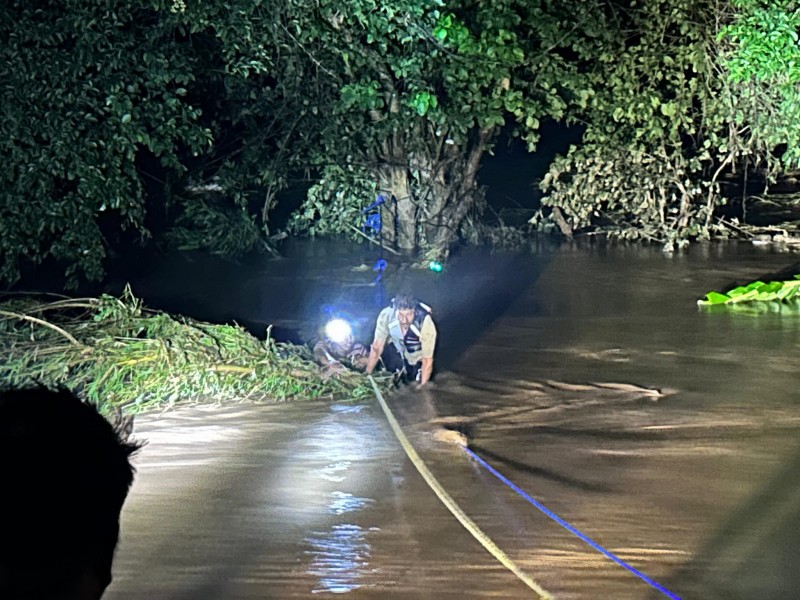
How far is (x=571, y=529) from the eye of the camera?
611 cm

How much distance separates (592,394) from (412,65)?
5.57 metres

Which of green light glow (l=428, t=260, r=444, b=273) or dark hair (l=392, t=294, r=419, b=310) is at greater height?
green light glow (l=428, t=260, r=444, b=273)

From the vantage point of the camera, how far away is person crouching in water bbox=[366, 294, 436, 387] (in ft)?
31.7

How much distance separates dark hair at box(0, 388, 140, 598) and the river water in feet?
13.7

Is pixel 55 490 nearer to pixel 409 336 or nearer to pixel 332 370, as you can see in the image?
pixel 332 370

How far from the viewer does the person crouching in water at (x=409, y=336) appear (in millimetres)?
9648

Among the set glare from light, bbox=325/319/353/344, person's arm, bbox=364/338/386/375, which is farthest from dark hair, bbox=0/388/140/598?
glare from light, bbox=325/319/353/344

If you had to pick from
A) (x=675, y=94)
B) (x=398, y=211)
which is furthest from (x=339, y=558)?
(x=675, y=94)

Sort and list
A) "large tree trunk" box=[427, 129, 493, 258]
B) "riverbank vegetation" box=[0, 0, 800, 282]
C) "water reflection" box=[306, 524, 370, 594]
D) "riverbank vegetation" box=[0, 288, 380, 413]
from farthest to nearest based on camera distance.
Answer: "large tree trunk" box=[427, 129, 493, 258] < "riverbank vegetation" box=[0, 0, 800, 282] < "riverbank vegetation" box=[0, 288, 380, 413] < "water reflection" box=[306, 524, 370, 594]

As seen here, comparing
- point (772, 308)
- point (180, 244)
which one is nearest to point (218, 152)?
point (180, 244)

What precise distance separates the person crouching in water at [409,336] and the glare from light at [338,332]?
681mm

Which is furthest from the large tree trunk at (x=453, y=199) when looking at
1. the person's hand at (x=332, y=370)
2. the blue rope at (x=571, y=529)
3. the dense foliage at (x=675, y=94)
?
the blue rope at (x=571, y=529)

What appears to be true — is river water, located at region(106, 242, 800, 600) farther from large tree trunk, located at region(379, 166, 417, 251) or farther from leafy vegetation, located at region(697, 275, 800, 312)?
large tree trunk, located at region(379, 166, 417, 251)

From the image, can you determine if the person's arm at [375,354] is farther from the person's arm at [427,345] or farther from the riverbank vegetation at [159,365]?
the person's arm at [427,345]
